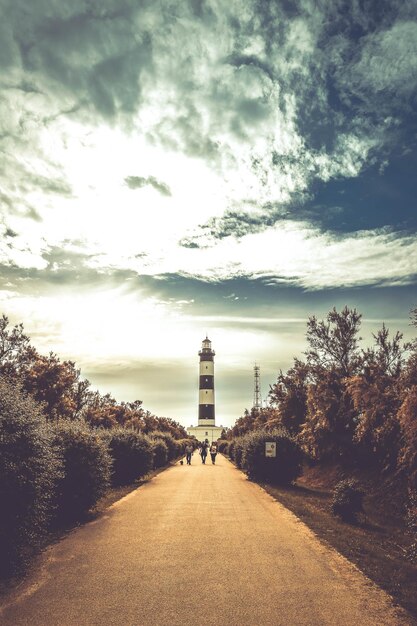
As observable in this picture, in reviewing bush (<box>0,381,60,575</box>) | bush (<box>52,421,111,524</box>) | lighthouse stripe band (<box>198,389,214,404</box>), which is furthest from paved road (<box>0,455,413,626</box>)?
lighthouse stripe band (<box>198,389,214,404</box>)

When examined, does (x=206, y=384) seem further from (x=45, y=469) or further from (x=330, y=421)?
(x=45, y=469)

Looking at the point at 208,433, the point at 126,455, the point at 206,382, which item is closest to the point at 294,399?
the point at 126,455

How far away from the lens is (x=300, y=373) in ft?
110

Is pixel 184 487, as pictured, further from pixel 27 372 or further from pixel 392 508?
pixel 27 372

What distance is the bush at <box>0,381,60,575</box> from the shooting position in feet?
23.2

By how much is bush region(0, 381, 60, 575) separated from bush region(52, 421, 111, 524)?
332cm

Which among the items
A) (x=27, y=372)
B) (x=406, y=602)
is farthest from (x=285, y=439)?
(x=27, y=372)

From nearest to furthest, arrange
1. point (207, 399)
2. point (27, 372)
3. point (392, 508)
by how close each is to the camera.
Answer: point (392, 508) < point (27, 372) < point (207, 399)

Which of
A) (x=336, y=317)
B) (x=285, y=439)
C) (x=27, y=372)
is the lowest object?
(x=285, y=439)

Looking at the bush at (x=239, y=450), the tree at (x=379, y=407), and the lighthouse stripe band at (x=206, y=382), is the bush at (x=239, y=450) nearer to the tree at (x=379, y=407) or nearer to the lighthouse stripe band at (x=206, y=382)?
the tree at (x=379, y=407)

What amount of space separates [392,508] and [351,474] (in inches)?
269

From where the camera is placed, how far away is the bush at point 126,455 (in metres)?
20.8

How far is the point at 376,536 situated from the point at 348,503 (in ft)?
5.67

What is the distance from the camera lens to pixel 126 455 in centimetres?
2134
